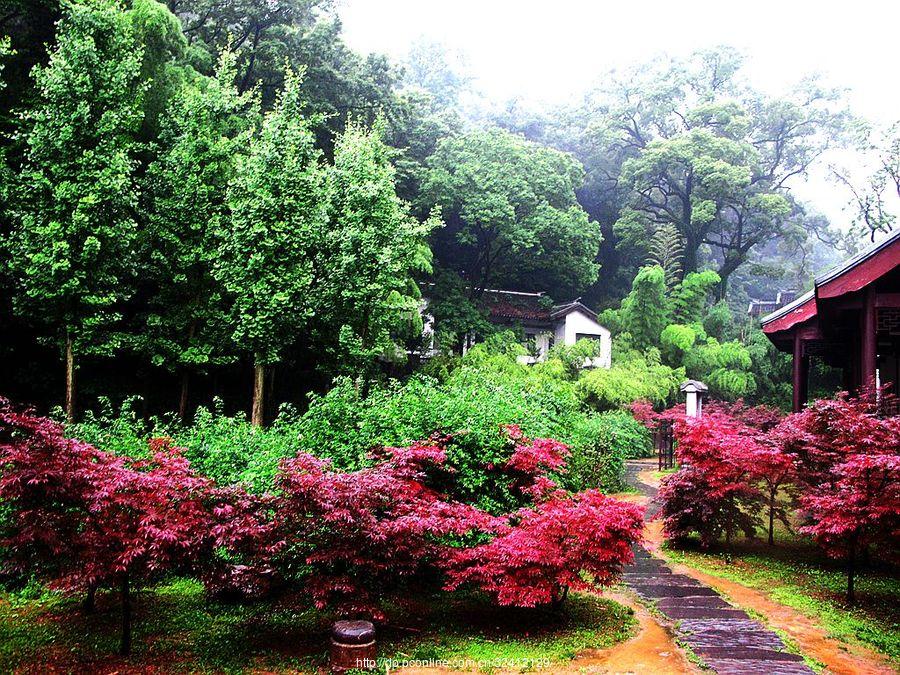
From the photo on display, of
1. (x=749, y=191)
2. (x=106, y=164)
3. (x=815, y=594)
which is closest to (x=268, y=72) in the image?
(x=106, y=164)

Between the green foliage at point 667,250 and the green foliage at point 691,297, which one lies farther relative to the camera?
the green foliage at point 667,250

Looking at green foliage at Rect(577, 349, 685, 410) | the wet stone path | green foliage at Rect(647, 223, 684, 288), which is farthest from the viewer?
green foliage at Rect(647, 223, 684, 288)

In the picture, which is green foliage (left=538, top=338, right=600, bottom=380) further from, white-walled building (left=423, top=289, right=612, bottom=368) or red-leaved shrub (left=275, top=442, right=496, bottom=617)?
red-leaved shrub (left=275, top=442, right=496, bottom=617)

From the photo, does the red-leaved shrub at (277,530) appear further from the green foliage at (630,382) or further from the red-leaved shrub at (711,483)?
the green foliage at (630,382)

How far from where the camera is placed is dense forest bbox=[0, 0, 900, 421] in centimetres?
1262

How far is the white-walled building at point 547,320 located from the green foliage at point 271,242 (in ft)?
43.7

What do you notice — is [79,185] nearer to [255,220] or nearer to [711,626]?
[255,220]

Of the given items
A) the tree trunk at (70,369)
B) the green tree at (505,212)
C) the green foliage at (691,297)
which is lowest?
the tree trunk at (70,369)

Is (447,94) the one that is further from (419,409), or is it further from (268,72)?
(419,409)

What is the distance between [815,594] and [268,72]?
760 inches

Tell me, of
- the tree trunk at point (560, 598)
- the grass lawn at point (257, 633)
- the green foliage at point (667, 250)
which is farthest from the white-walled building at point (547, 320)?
the grass lawn at point (257, 633)

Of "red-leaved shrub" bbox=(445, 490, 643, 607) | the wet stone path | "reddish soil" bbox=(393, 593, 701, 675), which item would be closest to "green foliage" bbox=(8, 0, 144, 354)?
"red-leaved shrub" bbox=(445, 490, 643, 607)

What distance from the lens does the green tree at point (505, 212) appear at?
23219 mm

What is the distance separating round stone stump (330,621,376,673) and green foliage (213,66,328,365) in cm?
916
